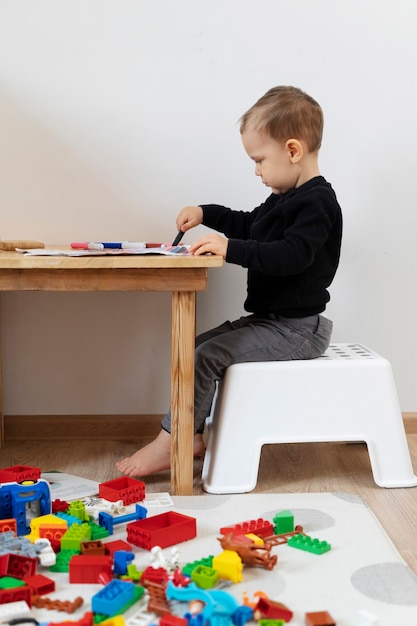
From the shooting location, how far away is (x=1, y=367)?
68.3 inches

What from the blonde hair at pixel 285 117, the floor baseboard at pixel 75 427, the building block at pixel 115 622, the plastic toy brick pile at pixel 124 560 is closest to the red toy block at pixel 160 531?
the plastic toy brick pile at pixel 124 560

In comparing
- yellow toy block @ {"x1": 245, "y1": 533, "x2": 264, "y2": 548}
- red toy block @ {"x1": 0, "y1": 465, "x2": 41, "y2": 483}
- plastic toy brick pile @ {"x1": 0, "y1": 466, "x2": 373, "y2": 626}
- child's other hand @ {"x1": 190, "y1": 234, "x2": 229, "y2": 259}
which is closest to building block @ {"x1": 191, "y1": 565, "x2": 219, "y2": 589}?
plastic toy brick pile @ {"x1": 0, "y1": 466, "x2": 373, "y2": 626}

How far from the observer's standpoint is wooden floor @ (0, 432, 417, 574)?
130 cm

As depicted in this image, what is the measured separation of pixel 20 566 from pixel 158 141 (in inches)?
39.2

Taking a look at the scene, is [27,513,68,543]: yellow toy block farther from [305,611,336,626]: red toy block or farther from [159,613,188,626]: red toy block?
[305,611,336,626]: red toy block

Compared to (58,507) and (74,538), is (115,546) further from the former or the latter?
(58,507)

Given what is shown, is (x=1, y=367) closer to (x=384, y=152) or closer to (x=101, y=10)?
(x=101, y=10)

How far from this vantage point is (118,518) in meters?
1.19

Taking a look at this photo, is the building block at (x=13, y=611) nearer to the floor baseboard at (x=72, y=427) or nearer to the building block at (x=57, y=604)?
the building block at (x=57, y=604)

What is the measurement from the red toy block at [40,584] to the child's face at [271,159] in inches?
33.4

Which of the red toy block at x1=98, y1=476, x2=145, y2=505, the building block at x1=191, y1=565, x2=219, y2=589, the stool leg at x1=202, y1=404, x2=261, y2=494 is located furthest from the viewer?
the stool leg at x1=202, y1=404, x2=261, y2=494

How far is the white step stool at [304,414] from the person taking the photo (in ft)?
4.58

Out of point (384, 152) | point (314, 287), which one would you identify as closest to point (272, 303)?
point (314, 287)

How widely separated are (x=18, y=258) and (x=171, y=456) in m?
0.44
